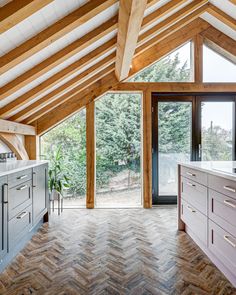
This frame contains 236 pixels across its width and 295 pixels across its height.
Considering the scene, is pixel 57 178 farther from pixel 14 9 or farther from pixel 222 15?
pixel 222 15

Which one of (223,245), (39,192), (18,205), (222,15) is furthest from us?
(222,15)

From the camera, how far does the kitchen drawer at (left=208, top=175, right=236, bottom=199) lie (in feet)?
6.16

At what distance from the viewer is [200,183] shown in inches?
101

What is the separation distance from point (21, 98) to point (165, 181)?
2857 millimetres

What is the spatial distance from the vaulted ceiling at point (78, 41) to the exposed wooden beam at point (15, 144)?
0.29 m

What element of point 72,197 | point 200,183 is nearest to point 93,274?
point 200,183

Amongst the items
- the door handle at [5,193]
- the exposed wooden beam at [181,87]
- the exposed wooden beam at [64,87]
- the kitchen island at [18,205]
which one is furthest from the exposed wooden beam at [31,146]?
the door handle at [5,193]

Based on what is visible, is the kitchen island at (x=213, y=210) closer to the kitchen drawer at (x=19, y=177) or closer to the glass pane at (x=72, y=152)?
the kitchen drawer at (x=19, y=177)

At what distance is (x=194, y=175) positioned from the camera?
2.74 m

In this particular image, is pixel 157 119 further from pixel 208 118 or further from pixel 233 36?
pixel 233 36

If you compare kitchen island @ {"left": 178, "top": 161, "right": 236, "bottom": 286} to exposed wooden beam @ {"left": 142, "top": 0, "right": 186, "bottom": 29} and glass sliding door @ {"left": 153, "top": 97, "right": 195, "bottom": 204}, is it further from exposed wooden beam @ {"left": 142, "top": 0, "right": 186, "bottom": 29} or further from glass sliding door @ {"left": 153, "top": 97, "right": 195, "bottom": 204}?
exposed wooden beam @ {"left": 142, "top": 0, "right": 186, "bottom": 29}

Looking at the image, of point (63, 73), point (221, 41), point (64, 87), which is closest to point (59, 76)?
point (63, 73)

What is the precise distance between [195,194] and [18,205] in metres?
1.85

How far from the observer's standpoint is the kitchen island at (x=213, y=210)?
1907mm
